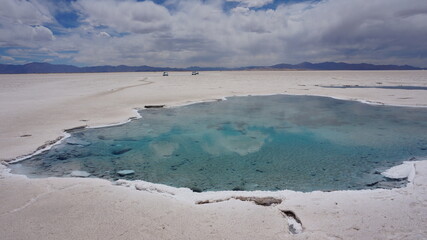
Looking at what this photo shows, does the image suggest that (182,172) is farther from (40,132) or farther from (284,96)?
(284,96)

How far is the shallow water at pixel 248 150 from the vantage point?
685cm

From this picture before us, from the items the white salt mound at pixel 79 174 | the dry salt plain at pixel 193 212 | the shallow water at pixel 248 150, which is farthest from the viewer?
the shallow water at pixel 248 150

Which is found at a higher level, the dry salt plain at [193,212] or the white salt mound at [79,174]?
the dry salt plain at [193,212]

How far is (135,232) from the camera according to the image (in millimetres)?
3895

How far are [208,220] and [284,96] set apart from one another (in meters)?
20.8

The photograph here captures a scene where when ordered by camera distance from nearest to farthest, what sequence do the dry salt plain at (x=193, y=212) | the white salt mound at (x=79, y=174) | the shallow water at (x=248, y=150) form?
the dry salt plain at (x=193, y=212) → the white salt mound at (x=79, y=174) → the shallow water at (x=248, y=150)

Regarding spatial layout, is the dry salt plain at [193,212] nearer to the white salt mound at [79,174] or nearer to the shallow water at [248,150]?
the white salt mound at [79,174]

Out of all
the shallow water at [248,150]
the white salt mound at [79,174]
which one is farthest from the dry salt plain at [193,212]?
the shallow water at [248,150]

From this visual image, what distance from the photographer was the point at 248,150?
30.1 feet

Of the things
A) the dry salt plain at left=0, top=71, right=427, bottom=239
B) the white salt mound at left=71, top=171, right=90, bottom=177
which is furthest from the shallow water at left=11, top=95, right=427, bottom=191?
the dry salt plain at left=0, top=71, right=427, bottom=239

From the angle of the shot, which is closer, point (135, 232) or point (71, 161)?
point (135, 232)

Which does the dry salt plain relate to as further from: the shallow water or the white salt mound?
the shallow water

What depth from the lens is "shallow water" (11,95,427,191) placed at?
685cm

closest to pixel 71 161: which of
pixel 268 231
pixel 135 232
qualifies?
pixel 135 232
